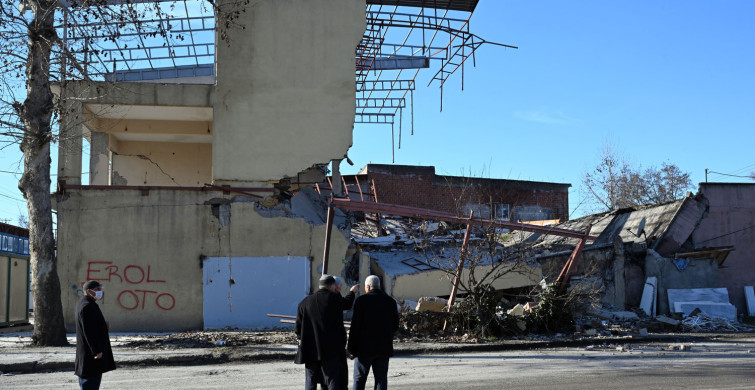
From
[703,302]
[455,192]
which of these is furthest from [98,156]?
[455,192]

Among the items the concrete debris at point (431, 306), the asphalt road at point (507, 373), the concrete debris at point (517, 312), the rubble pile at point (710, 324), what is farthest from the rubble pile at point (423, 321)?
the rubble pile at point (710, 324)

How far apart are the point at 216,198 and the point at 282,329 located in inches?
157

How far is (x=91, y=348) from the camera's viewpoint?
700cm

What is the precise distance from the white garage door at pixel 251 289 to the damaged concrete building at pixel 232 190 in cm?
3

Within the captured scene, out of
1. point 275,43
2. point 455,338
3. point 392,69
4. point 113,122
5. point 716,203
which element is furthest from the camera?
point 716,203

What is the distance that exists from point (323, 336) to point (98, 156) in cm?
1521

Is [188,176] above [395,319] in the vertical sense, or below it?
above

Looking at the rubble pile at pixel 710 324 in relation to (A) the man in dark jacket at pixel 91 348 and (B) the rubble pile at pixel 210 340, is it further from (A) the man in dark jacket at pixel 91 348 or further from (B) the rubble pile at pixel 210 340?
(A) the man in dark jacket at pixel 91 348

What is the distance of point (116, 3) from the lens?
1512 centimetres

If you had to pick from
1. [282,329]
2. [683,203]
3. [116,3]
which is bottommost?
[282,329]

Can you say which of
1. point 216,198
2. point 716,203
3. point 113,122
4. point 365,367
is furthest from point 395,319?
point 716,203

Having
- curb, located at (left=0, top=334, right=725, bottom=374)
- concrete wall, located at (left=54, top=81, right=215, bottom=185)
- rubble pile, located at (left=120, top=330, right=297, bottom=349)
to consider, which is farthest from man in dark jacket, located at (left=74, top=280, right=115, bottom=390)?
concrete wall, located at (left=54, top=81, right=215, bottom=185)

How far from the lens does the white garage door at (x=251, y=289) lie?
59.5 ft

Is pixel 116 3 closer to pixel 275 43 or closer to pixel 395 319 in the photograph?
pixel 275 43
